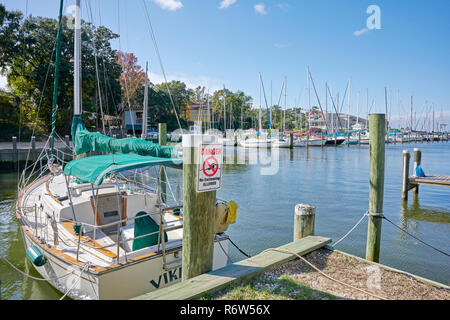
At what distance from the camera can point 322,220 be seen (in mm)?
10891

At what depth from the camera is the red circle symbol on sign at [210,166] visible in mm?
3523

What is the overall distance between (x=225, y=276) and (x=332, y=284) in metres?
1.35

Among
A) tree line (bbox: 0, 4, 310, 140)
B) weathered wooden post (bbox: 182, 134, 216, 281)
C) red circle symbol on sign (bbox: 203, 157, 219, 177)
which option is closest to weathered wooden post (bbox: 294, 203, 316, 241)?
weathered wooden post (bbox: 182, 134, 216, 281)

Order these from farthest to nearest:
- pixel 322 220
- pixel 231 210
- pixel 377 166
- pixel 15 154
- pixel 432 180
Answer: pixel 15 154 < pixel 432 180 < pixel 322 220 < pixel 377 166 < pixel 231 210

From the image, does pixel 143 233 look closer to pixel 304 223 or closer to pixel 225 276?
pixel 225 276

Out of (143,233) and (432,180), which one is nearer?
(143,233)

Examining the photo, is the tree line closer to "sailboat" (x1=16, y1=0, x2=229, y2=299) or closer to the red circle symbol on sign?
"sailboat" (x1=16, y1=0, x2=229, y2=299)

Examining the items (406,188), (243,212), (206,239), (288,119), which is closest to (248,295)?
(206,239)

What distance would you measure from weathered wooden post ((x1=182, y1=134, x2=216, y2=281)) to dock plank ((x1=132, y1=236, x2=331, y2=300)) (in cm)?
17

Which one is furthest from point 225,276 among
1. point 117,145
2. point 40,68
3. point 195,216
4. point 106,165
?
point 40,68

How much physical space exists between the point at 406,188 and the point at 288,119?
79.3 meters

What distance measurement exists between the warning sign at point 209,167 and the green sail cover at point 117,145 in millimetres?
1869

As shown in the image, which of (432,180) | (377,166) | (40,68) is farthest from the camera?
(40,68)
